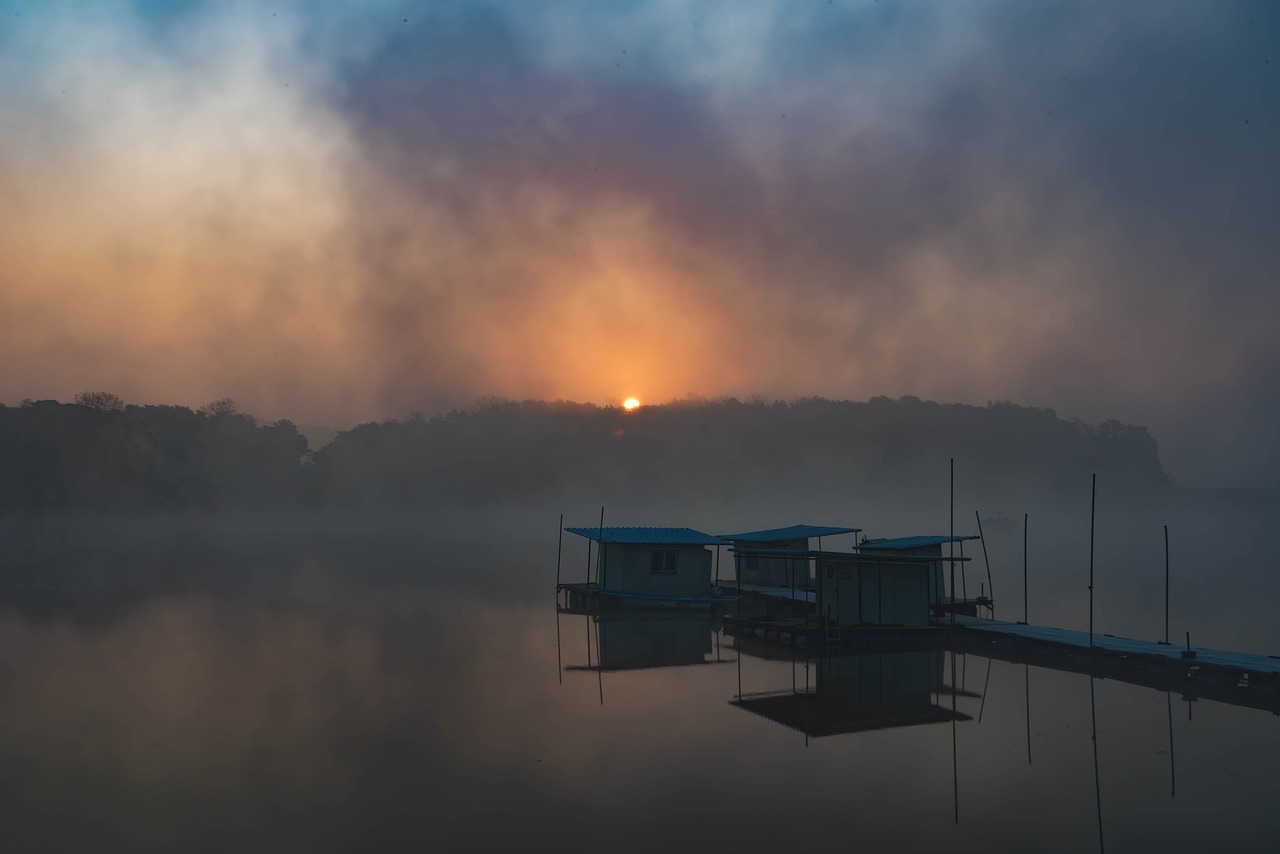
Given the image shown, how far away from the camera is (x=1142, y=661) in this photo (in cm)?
2584

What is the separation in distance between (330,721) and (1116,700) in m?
19.1

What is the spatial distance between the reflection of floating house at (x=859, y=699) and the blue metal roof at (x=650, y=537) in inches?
512

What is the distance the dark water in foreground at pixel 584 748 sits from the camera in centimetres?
1397

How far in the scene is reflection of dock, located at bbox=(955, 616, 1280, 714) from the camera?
76.3 ft

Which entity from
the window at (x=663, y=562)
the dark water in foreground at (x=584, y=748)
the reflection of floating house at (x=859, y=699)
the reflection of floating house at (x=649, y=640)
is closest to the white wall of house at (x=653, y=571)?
the window at (x=663, y=562)

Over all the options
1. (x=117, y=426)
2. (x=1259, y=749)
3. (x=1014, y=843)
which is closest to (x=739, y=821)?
(x=1014, y=843)

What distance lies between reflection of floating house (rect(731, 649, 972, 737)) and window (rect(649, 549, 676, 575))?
13.2 metres

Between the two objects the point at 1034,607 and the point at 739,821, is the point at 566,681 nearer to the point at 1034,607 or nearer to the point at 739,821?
the point at 739,821

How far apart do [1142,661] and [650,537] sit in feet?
68.0

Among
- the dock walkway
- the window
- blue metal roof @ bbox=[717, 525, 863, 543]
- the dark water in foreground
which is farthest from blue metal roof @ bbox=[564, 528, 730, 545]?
the dock walkway

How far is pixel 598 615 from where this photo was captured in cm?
3991

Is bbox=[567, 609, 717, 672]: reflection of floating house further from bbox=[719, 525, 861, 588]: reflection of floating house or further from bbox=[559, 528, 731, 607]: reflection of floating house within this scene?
bbox=[719, 525, 861, 588]: reflection of floating house

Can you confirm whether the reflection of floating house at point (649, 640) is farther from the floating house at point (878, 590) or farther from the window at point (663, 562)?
the floating house at point (878, 590)

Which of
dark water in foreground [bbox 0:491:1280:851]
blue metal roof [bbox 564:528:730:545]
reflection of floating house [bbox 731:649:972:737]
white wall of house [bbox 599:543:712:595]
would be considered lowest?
dark water in foreground [bbox 0:491:1280:851]
